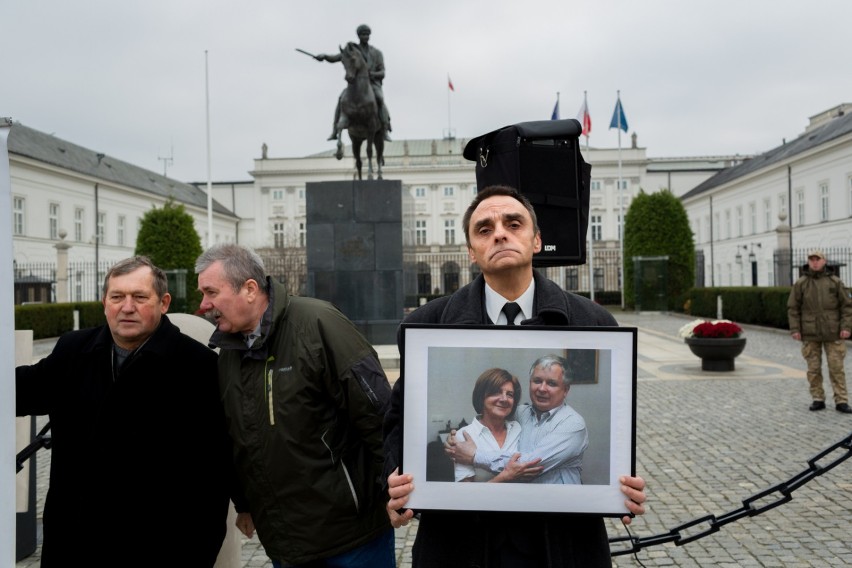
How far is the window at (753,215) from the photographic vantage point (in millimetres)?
55594

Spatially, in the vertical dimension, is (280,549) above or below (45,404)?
below

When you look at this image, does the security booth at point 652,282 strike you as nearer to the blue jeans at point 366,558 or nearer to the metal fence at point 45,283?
the metal fence at point 45,283

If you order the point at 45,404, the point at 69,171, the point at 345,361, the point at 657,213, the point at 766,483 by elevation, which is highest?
the point at 69,171

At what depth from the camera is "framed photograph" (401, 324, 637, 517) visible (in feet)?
6.12

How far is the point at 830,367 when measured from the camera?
30.1 feet

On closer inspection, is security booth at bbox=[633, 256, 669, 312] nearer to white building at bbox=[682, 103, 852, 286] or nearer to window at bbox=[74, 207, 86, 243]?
white building at bbox=[682, 103, 852, 286]

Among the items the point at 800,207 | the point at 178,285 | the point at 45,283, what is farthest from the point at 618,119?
the point at 45,283

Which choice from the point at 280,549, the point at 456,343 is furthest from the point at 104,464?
the point at 456,343

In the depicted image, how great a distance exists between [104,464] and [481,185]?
6.15 ft

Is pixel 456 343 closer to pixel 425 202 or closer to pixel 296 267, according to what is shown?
pixel 296 267

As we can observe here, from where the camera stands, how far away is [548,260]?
3.04 metres

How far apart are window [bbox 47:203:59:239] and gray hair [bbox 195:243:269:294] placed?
50.1m

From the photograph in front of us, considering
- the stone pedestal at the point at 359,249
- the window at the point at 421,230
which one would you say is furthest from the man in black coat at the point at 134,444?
the window at the point at 421,230

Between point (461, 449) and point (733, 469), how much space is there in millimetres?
5499
